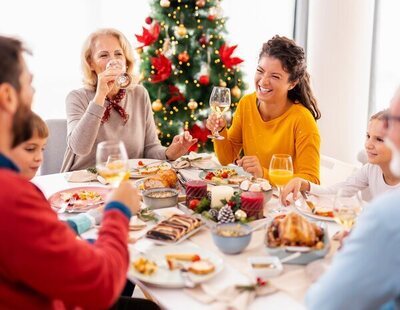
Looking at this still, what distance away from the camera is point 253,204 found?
5.77ft

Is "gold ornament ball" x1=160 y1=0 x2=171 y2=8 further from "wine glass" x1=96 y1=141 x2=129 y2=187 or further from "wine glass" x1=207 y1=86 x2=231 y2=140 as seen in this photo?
"wine glass" x1=96 y1=141 x2=129 y2=187

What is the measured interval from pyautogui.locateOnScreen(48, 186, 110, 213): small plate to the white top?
0.87m

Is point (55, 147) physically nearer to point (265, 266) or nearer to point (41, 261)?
point (265, 266)

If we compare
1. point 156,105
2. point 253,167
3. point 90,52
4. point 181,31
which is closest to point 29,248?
point 253,167

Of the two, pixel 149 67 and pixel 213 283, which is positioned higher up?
pixel 149 67

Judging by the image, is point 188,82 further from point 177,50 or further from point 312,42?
point 312,42

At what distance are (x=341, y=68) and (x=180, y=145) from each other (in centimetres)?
223

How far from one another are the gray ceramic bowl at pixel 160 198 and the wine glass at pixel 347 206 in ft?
2.18

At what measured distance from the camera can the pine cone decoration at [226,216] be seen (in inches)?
66.6

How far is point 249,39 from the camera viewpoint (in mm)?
4570

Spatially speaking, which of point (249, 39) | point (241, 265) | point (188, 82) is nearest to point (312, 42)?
point (249, 39)

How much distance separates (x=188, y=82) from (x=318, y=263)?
8.75 feet

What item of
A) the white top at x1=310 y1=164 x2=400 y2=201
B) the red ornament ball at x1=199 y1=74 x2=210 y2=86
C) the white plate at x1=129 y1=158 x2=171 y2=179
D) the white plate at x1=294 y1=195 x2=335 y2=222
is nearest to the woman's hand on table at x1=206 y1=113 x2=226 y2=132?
the white plate at x1=129 y1=158 x2=171 y2=179

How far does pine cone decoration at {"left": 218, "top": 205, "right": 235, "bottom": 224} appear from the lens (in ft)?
5.55
